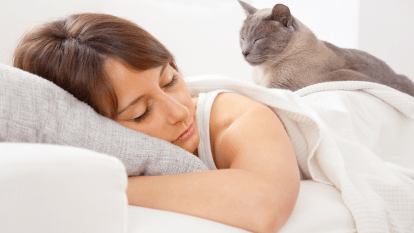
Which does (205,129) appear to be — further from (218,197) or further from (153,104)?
(218,197)

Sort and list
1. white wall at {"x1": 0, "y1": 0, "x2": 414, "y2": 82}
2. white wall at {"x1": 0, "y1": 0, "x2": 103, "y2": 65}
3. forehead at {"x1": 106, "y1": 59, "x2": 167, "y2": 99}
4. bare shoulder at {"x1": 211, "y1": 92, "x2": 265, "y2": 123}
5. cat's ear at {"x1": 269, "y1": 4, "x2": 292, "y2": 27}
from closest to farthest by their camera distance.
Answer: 1. forehead at {"x1": 106, "y1": 59, "x2": 167, "y2": 99}
2. bare shoulder at {"x1": 211, "y1": 92, "x2": 265, "y2": 123}
3. white wall at {"x1": 0, "y1": 0, "x2": 103, "y2": 65}
4. cat's ear at {"x1": 269, "y1": 4, "x2": 292, "y2": 27}
5. white wall at {"x1": 0, "y1": 0, "x2": 414, "y2": 82}

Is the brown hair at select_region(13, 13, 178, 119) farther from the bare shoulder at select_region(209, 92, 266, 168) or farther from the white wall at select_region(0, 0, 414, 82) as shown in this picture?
the white wall at select_region(0, 0, 414, 82)

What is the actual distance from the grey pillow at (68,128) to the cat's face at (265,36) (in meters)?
0.93

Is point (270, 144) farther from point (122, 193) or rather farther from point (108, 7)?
point (108, 7)

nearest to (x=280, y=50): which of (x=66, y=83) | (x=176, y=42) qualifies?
(x=176, y=42)

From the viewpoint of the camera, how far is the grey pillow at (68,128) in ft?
1.82

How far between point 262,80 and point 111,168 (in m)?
1.31

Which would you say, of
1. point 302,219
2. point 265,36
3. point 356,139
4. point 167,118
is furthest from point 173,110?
point 265,36

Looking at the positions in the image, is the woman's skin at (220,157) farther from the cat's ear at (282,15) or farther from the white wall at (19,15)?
the white wall at (19,15)

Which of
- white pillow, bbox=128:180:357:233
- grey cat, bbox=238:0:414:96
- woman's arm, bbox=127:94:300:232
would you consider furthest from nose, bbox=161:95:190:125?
grey cat, bbox=238:0:414:96

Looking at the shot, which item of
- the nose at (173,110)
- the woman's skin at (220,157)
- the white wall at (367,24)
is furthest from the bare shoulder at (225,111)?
the white wall at (367,24)

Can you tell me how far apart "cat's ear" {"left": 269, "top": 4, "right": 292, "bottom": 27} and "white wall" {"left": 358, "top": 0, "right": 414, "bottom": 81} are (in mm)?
865

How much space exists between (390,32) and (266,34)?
1220 millimetres

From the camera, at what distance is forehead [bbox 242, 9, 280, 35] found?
4.81ft
